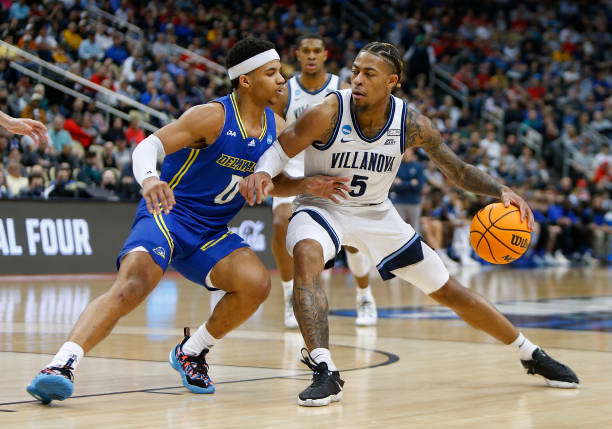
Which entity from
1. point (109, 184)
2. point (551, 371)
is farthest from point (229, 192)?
point (109, 184)

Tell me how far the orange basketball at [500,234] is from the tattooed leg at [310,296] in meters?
1.01

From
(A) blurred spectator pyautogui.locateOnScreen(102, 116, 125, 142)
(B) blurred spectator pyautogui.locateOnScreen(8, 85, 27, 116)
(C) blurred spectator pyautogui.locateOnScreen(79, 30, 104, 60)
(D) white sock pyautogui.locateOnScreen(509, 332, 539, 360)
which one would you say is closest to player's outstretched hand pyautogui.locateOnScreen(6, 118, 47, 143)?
(D) white sock pyautogui.locateOnScreen(509, 332, 539, 360)

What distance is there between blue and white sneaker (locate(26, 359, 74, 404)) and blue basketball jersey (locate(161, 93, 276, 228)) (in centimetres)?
116

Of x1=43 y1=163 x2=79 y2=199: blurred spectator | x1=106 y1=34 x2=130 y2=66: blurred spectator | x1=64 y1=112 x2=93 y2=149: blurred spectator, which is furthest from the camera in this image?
x1=106 y1=34 x2=130 y2=66: blurred spectator

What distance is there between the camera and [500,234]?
5.34 metres

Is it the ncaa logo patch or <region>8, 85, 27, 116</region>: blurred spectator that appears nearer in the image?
the ncaa logo patch

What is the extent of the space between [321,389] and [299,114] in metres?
4.02

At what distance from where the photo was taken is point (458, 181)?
18.1 feet

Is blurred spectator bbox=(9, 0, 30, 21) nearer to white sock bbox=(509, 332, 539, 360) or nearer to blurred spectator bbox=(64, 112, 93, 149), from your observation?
blurred spectator bbox=(64, 112, 93, 149)

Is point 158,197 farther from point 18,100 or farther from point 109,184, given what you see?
point 18,100

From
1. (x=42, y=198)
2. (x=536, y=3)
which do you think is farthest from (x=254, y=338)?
(x=536, y=3)

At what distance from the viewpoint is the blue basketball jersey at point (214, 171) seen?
5.10 meters

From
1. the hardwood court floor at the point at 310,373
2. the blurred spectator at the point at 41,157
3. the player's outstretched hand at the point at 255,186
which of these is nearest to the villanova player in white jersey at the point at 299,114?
the hardwood court floor at the point at 310,373

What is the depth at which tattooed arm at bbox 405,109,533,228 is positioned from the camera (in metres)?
5.37
